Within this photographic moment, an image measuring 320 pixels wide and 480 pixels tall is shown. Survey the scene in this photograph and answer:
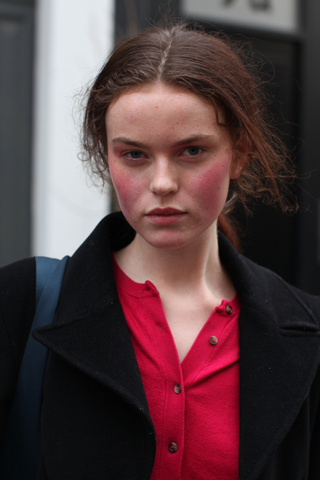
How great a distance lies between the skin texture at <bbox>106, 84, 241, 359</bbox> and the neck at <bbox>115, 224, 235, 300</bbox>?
87 mm

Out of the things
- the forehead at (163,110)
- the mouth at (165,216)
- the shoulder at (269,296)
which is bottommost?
the shoulder at (269,296)

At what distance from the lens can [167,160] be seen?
113 cm

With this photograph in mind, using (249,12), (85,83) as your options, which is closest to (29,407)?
(85,83)

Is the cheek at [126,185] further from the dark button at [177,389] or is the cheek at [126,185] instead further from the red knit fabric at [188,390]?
the dark button at [177,389]

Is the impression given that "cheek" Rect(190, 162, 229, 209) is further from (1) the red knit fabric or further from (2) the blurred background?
(2) the blurred background

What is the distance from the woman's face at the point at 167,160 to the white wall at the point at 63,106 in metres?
2.06

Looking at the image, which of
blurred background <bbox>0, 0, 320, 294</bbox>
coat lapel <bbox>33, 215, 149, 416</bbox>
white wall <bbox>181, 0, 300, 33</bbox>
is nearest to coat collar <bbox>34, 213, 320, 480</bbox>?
coat lapel <bbox>33, 215, 149, 416</bbox>

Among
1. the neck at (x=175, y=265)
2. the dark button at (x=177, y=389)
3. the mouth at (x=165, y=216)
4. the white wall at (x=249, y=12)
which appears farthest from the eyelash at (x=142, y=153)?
the white wall at (x=249, y=12)

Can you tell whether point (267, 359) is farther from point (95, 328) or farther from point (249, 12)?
point (249, 12)

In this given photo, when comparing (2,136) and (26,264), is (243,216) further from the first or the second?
(26,264)

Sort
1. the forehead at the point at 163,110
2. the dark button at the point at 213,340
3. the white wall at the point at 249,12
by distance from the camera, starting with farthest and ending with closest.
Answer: the white wall at the point at 249,12, the dark button at the point at 213,340, the forehead at the point at 163,110

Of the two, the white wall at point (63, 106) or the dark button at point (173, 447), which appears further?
the white wall at point (63, 106)

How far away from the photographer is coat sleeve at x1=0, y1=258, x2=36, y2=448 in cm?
115

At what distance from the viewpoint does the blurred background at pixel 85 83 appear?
3.17m
